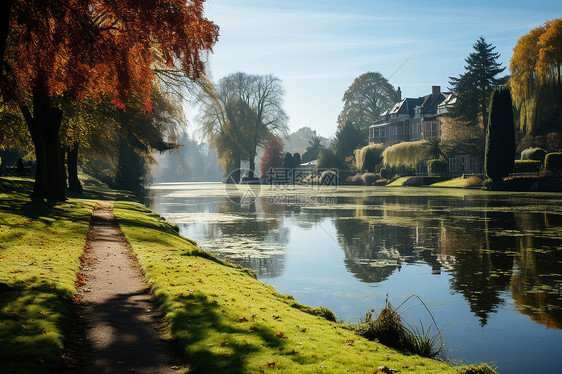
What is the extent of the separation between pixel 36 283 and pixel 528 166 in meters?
47.9

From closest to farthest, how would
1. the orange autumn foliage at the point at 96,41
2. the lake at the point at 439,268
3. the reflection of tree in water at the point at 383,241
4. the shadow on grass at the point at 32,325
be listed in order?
the shadow on grass at the point at 32,325 → the lake at the point at 439,268 → the orange autumn foliage at the point at 96,41 → the reflection of tree in water at the point at 383,241

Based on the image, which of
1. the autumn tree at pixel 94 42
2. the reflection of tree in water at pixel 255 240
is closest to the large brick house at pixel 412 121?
the reflection of tree in water at pixel 255 240

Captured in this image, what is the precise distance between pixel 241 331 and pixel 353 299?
4.15m

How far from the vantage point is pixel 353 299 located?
34.1 ft

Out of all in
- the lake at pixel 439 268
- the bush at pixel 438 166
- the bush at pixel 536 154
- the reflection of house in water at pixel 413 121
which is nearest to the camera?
the lake at pixel 439 268

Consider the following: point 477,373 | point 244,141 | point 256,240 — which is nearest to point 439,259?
point 256,240

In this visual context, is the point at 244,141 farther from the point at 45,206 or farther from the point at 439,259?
the point at 439,259

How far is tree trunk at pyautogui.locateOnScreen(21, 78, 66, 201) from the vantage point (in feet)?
67.4

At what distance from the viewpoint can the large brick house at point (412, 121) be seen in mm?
87125

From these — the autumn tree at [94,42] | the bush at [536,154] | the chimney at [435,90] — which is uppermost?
the chimney at [435,90]

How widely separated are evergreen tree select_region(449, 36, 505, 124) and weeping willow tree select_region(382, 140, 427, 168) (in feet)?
26.3

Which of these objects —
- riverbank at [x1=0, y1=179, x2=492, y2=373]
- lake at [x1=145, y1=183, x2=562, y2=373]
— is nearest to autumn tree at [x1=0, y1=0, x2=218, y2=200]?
riverbank at [x1=0, y1=179, x2=492, y2=373]

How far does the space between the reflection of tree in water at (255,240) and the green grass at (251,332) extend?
136 inches

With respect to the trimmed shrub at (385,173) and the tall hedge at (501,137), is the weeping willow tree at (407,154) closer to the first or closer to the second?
the trimmed shrub at (385,173)
